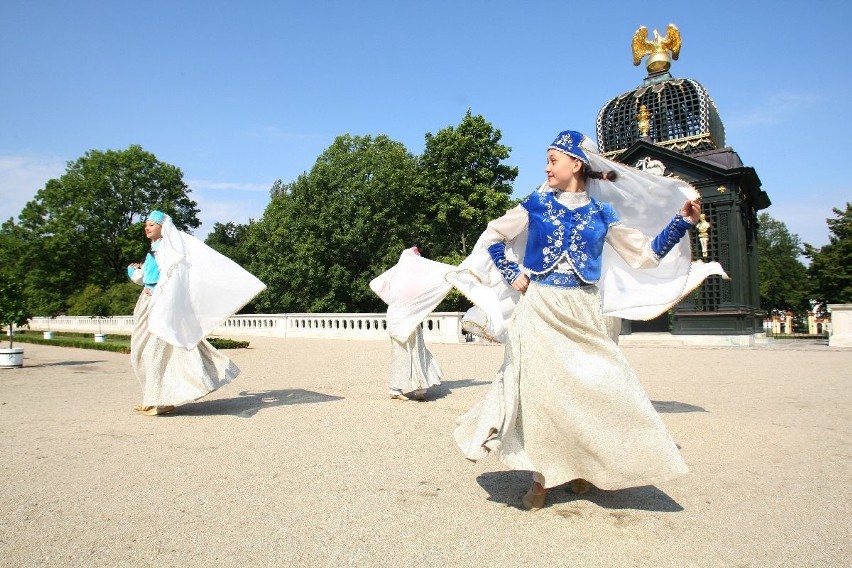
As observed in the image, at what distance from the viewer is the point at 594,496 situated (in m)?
4.21

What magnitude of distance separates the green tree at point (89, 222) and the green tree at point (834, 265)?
46.6m

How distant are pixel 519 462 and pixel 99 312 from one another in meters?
45.4

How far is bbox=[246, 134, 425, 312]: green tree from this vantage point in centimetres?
3825

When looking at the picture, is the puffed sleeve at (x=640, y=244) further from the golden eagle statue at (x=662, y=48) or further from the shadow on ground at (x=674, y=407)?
the golden eagle statue at (x=662, y=48)

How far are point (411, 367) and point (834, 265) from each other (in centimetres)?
2755

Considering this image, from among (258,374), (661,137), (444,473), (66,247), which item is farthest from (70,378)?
(66,247)

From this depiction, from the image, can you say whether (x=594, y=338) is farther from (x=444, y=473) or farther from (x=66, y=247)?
(x=66, y=247)

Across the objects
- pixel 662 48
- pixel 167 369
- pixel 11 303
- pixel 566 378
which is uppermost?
pixel 662 48

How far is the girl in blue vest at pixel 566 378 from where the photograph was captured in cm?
370

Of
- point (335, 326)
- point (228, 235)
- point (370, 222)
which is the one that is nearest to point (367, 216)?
point (370, 222)

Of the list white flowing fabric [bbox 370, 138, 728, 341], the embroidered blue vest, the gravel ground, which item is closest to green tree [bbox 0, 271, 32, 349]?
the gravel ground

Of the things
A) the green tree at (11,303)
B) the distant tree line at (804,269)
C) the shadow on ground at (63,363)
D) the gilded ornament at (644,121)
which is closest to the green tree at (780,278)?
the distant tree line at (804,269)

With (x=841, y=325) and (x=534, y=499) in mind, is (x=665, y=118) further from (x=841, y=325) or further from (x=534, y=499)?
(x=534, y=499)

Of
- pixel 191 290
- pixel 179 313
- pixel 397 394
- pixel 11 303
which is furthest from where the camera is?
pixel 11 303
